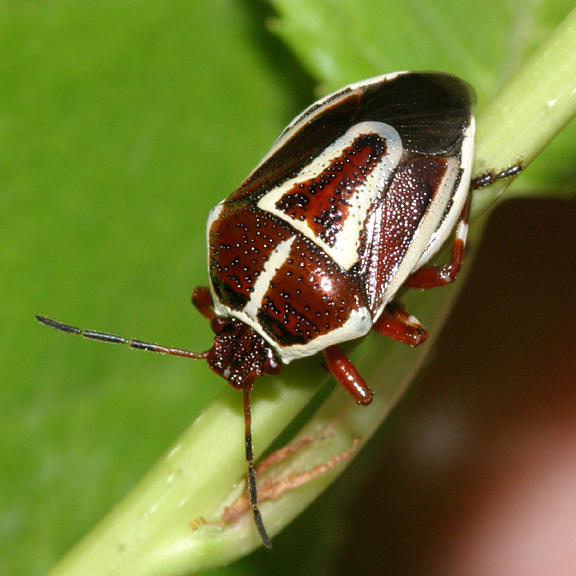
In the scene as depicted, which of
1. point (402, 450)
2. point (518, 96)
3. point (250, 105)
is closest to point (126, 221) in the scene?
point (250, 105)

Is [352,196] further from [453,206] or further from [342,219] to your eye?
[453,206]

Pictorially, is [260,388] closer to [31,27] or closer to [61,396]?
[61,396]

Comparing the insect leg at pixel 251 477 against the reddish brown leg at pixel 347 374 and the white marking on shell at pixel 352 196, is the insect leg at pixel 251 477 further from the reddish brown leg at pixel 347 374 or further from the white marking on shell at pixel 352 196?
the white marking on shell at pixel 352 196

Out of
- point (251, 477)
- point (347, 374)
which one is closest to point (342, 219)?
point (347, 374)

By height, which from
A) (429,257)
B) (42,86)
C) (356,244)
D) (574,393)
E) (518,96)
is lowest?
(574,393)

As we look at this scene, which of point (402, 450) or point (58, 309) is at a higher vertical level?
point (58, 309)

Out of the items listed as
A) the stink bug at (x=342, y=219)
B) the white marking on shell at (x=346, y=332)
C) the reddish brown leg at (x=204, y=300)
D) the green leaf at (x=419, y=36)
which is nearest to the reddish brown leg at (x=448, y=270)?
the stink bug at (x=342, y=219)
